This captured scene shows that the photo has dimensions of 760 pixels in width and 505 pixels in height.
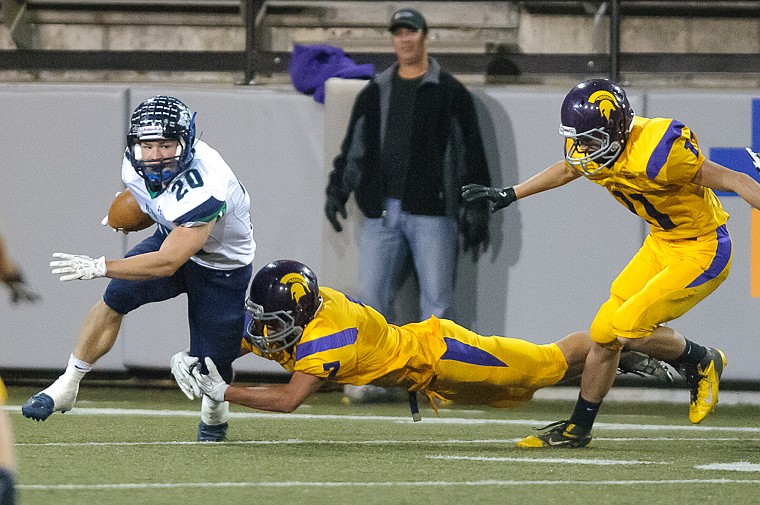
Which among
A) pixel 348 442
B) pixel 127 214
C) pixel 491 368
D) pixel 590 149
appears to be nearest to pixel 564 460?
pixel 491 368

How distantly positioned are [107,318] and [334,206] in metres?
2.08

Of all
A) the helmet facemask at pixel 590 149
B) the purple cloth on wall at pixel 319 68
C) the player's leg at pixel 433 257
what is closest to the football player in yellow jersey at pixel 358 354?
the helmet facemask at pixel 590 149

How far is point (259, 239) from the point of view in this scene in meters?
7.01

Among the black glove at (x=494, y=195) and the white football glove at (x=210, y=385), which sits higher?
the black glove at (x=494, y=195)

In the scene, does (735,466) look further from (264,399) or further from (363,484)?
(264,399)

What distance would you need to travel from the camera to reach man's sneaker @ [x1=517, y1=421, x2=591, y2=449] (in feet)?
15.8

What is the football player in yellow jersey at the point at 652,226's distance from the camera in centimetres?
461

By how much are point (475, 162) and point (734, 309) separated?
1520mm

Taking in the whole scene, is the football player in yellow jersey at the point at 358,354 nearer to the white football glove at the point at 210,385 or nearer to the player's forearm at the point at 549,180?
the white football glove at the point at 210,385

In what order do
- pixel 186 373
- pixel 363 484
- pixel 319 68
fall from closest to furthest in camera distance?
pixel 363 484 < pixel 186 373 < pixel 319 68

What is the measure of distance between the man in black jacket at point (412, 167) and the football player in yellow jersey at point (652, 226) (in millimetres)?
1485

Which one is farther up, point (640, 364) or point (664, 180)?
point (664, 180)

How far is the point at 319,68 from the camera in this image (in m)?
6.89

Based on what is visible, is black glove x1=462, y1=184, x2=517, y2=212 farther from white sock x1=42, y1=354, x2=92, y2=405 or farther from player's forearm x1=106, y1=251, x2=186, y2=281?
white sock x1=42, y1=354, x2=92, y2=405
